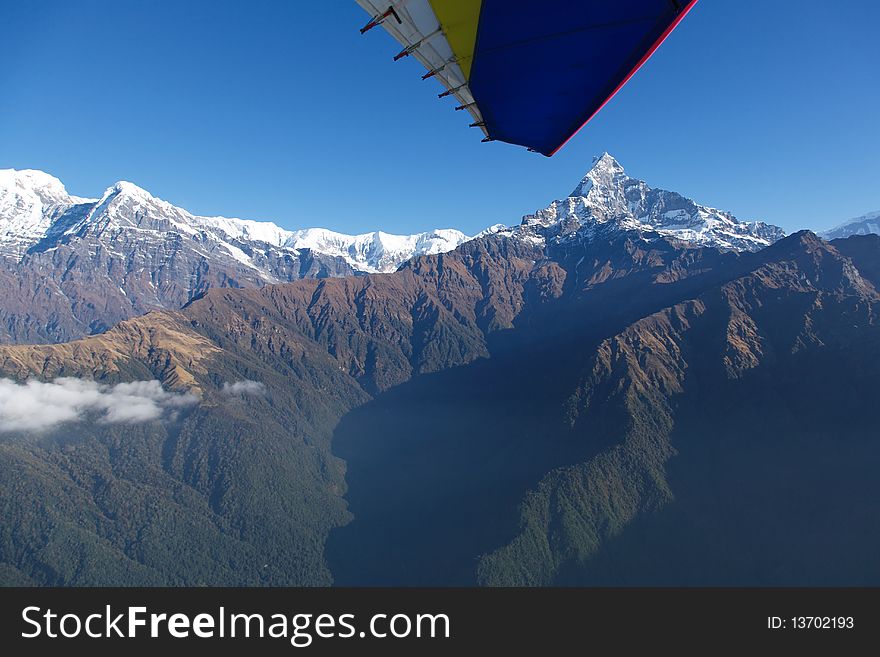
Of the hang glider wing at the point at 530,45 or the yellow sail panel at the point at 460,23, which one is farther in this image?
the hang glider wing at the point at 530,45

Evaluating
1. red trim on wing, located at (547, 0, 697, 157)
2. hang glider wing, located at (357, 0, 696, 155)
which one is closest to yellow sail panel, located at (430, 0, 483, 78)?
hang glider wing, located at (357, 0, 696, 155)

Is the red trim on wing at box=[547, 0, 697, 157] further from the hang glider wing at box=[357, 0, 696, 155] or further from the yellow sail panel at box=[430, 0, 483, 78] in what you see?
the yellow sail panel at box=[430, 0, 483, 78]

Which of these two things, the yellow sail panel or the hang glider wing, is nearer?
the yellow sail panel

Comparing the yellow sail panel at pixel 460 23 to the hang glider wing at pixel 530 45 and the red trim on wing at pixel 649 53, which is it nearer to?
the hang glider wing at pixel 530 45

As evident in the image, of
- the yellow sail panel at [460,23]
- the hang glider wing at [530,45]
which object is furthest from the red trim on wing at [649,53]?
the yellow sail panel at [460,23]

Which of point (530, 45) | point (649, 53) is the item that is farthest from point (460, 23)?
point (649, 53)

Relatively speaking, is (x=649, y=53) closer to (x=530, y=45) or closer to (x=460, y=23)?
(x=530, y=45)

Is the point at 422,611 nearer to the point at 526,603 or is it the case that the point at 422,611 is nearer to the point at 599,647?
the point at 599,647

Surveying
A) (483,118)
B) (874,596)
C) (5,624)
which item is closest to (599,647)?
(874,596)
